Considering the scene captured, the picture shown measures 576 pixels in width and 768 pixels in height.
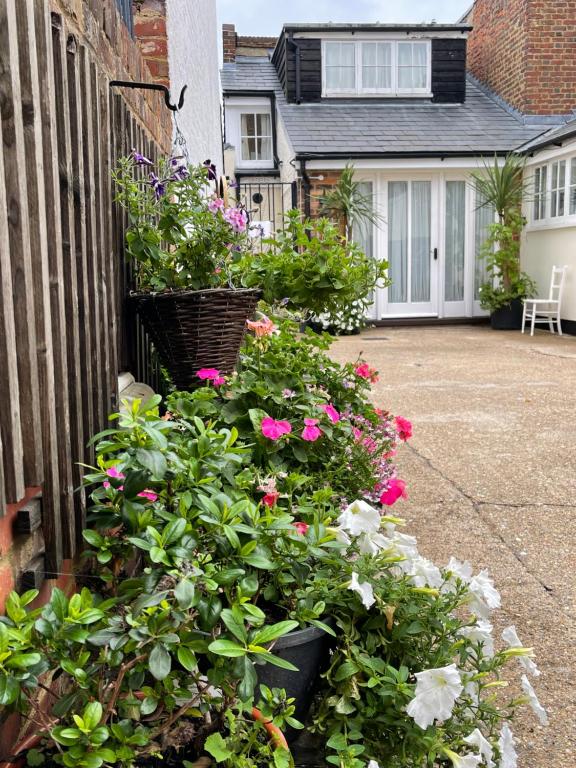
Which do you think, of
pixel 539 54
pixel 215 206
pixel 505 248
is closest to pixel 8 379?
pixel 215 206

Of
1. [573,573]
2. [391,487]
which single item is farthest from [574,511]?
[391,487]

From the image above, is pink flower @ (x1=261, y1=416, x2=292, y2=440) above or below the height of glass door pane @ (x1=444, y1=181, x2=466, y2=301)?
below

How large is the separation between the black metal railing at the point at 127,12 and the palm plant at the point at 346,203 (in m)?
8.02

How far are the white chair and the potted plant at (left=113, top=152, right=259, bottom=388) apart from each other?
925cm

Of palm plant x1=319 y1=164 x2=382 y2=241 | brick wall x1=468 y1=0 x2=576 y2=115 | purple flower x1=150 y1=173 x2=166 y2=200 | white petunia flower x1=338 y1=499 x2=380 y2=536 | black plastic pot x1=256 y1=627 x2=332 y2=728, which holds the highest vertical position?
brick wall x1=468 y1=0 x2=576 y2=115

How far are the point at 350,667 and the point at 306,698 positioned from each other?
20 centimetres

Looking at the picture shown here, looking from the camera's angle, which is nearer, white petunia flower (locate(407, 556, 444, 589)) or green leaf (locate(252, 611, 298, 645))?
green leaf (locate(252, 611, 298, 645))

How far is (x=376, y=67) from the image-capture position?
14.7 m

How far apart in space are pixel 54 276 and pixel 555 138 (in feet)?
36.8

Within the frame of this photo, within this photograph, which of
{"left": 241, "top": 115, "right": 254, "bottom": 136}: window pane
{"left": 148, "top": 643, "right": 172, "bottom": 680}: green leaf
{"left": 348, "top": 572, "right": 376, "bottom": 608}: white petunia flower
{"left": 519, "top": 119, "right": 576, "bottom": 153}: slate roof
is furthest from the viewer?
{"left": 241, "top": 115, "right": 254, "bottom": 136}: window pane

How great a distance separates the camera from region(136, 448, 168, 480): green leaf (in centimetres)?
138

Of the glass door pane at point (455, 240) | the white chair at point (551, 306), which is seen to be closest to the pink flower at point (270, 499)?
the white chair at point (551, 306)

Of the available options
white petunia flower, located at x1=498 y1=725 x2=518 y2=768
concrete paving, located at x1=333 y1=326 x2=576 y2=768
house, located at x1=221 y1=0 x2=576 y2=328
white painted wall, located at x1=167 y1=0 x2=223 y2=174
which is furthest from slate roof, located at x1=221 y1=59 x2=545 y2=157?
white petunia flower, located at x1=498 y1=725 x2=518 y2=768

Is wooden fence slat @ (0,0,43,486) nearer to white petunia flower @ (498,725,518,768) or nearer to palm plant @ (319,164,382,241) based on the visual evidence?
white petunia flower @ (498,725,518,768)
